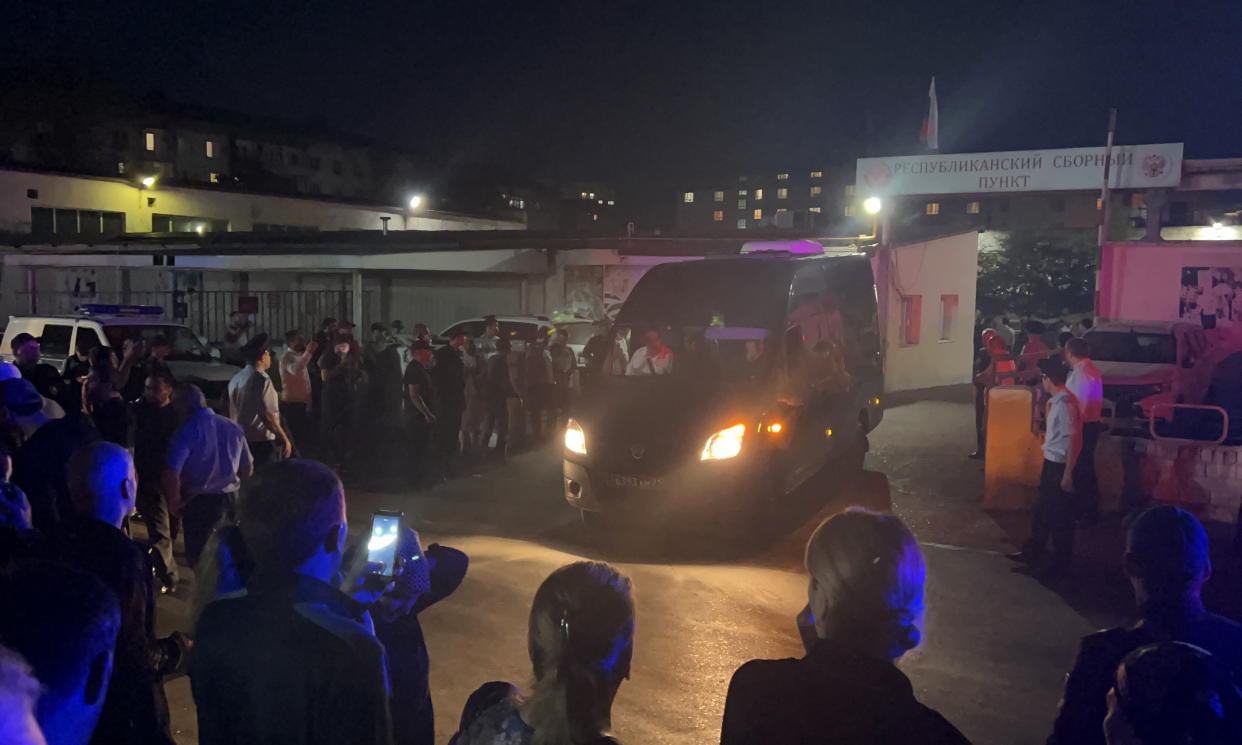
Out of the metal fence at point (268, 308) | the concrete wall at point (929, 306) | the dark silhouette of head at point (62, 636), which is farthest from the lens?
the metal fence at point (268, 308)

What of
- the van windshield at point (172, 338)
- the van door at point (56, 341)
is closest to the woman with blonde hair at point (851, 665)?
the van windshield at point (172, 338)

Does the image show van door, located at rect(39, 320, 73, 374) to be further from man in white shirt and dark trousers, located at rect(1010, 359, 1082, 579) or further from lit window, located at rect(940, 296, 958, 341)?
lit window, located at rect(940, 296, 958, 341)

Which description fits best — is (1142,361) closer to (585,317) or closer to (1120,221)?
(585,317)

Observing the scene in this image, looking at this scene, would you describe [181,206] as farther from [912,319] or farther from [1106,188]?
[1106,188]

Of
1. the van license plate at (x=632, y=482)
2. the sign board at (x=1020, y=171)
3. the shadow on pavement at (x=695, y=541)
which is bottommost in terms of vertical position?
the shadow on pavement at (x=695, y=541)

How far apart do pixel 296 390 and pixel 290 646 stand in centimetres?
1041

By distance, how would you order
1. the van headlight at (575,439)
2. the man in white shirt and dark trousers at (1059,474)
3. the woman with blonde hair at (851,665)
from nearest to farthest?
the woman with blonde hair at (851,665) < the man in white shirt and dark trousers at (1059,474) < the van headlight at (575,439)

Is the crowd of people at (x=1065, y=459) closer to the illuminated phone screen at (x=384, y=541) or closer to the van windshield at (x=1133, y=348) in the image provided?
the illuminated phone screen at (x=384, y=541)

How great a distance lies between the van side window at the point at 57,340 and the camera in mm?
13969

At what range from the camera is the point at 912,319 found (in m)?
20.1

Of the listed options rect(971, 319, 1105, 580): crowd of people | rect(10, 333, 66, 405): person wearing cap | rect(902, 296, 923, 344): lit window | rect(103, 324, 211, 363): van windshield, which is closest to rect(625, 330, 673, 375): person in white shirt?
rect(971, 319, 1105, 580): crowd of people

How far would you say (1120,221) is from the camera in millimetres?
40094

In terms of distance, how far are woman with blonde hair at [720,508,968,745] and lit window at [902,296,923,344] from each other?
18.4 meters

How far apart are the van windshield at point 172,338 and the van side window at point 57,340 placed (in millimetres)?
662
